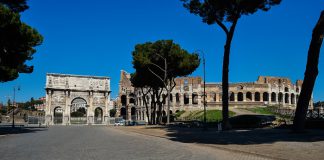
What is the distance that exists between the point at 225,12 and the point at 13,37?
14.3 metres

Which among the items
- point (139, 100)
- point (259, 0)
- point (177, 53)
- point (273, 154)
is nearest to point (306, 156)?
point (273, 154)

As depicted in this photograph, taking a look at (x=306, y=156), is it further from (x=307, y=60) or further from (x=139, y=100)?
(x=139, y=100)

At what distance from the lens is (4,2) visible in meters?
24.2

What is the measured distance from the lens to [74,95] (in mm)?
67375

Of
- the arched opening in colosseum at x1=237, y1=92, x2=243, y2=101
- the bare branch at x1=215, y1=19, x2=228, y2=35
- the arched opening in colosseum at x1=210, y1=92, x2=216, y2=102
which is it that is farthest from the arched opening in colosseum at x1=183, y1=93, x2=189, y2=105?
the bare branch at x1=215, y1=19, x2=228, y2=35

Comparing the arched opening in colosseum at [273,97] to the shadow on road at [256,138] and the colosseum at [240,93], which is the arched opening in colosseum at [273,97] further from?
the shadow on road at [256,138]

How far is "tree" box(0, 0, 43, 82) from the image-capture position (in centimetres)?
2239

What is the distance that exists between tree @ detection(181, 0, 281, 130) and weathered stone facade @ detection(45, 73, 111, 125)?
45932 millimetres

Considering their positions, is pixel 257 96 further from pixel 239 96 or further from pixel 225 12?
pixel 225 12

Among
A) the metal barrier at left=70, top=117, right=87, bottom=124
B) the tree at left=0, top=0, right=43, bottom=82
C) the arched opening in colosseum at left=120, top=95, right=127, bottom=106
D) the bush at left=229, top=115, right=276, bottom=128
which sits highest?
the tree at left=0, top=0, right=43, bottom=82

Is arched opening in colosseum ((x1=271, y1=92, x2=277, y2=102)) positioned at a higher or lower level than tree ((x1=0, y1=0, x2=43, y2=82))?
lower

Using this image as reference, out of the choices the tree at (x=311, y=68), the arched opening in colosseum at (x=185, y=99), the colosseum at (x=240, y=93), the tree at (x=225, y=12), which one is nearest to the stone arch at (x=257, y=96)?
the colosseum at (x=240, y=93)

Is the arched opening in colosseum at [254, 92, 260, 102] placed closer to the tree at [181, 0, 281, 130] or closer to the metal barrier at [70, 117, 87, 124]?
the metal barrier at [70, 117, 87, 124]

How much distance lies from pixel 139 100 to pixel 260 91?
27563 mm
